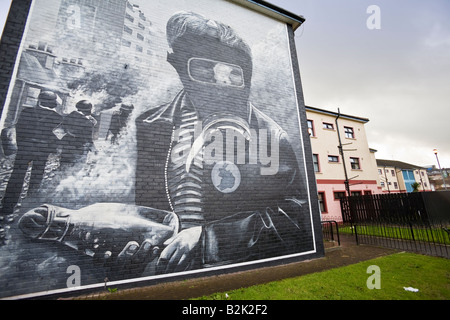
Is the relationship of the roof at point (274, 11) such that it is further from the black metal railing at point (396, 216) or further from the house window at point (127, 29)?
the black metal railing at point (396, 216)

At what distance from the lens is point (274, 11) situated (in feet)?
27.1

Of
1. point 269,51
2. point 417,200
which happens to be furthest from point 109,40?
point 417,200

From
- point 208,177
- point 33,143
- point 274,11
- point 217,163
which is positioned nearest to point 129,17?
point 33,143

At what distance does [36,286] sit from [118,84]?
507 cm

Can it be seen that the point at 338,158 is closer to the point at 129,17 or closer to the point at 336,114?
the point at 336,114

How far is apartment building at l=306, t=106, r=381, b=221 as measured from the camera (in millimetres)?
15867

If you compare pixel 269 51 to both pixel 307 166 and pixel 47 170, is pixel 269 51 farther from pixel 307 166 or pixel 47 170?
pixel 47 170

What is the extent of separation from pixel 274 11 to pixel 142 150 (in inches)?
320

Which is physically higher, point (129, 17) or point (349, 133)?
point (349, 133)

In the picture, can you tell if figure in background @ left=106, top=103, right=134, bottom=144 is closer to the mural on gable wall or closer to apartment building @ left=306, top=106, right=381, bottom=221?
the mural on gable wall

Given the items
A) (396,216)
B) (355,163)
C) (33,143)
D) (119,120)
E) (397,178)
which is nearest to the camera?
(33,143)

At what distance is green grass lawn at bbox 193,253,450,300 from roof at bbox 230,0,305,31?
994 centimetres

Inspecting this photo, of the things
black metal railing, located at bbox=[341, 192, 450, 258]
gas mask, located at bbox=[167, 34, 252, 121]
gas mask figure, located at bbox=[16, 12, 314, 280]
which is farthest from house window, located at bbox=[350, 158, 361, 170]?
gas mask, located at bbox=[167, 34, 252, 121]

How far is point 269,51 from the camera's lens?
7.94 metres
